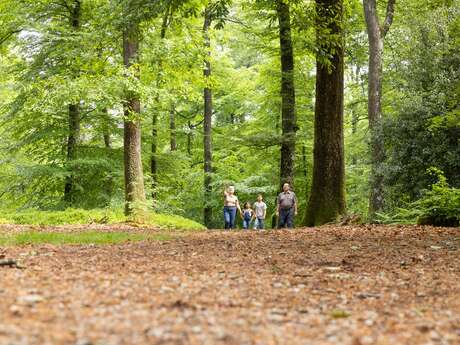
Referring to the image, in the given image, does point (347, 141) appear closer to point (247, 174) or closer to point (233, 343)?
point (247, 174)

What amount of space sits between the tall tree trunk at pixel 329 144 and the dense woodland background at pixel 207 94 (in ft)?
0.29

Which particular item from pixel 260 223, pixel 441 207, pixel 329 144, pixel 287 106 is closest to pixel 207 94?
pixel 287 106

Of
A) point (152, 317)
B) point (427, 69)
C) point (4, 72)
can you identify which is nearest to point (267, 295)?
point (152, 317)

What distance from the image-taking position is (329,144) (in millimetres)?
11797

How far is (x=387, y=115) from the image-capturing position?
16141mm

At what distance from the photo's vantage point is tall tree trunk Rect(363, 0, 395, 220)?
16078 mm

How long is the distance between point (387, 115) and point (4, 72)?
45.1ft

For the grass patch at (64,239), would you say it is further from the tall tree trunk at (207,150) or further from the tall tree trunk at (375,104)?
the tall tree trunk at (207,150)

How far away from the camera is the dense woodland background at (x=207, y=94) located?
1111 cm

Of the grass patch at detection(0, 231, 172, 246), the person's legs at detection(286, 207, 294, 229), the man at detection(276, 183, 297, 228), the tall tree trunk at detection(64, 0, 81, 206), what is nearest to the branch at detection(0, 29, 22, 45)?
the tall tree trunk at detection(64, 0, 81, 206)

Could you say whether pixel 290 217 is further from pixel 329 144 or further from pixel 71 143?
pixel 71 143

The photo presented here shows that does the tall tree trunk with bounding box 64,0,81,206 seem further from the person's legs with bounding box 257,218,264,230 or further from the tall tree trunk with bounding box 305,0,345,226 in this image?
the tall tree trunk with bounding box 305,0,345,226

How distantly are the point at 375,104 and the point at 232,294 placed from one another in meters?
14.1

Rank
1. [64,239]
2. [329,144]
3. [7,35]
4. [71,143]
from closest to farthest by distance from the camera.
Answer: [64,239], [329,144], [7,35], [71,143]
